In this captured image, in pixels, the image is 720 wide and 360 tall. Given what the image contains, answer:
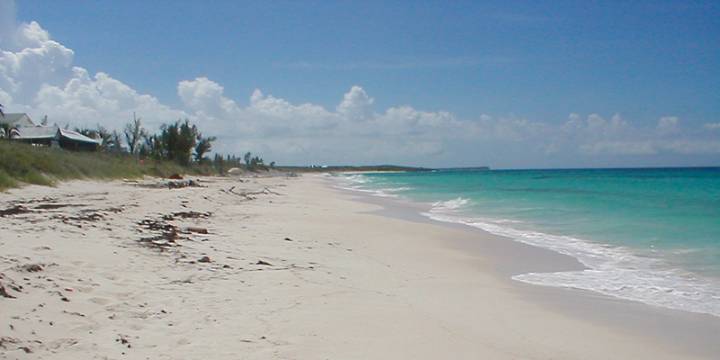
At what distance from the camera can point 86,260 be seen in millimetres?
6355

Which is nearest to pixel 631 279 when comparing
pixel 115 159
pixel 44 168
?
pixel 44 168

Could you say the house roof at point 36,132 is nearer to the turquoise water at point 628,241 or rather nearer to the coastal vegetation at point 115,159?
the coastal vegetation at point 115,159

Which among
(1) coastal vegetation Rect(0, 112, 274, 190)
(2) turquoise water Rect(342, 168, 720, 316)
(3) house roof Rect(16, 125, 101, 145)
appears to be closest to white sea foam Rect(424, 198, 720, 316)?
(2) turquoise water Rect(342, 168, 720, 316)

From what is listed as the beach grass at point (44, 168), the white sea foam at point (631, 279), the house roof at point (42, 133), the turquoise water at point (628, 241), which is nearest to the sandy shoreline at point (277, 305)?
the white sea foam at point (631, 279)

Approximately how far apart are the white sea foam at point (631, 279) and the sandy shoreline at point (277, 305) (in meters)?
0.48

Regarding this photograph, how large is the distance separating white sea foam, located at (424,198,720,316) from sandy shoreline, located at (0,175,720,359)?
0.48m

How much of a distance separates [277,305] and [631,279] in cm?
560

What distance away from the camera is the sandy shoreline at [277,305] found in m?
4.27

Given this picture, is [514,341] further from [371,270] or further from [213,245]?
[213,245]

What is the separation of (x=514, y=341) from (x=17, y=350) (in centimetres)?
393

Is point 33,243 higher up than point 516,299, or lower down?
higher up

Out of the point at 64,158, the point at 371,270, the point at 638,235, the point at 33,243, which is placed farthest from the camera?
the point at 64,158

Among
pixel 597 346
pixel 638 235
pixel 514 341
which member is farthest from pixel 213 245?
pixel 638 235

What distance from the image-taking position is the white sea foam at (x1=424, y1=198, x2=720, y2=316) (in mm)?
7094
